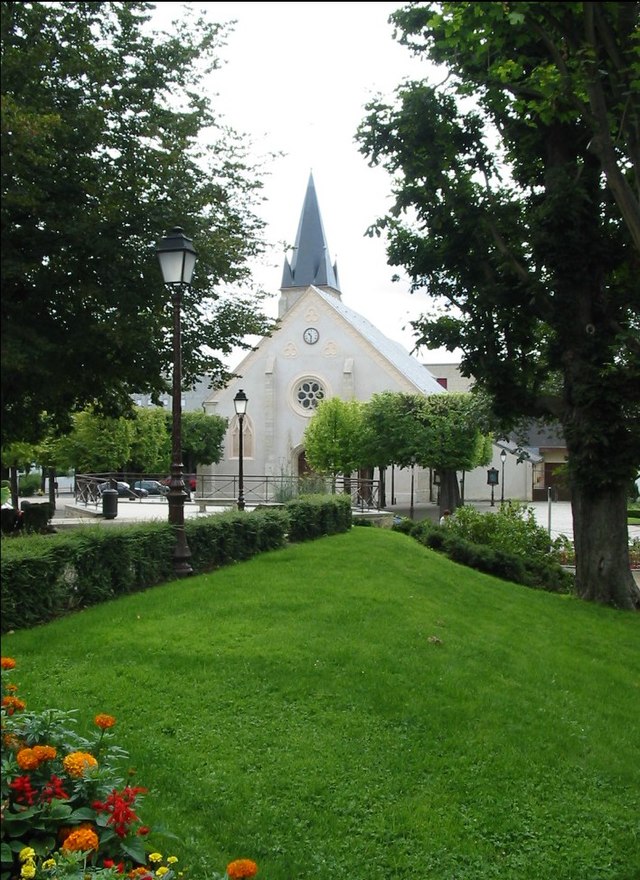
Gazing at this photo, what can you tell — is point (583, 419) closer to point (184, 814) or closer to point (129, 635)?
point (129, 635)

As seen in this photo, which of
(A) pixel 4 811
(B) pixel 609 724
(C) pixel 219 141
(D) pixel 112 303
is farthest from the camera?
(C) pixel 219 141

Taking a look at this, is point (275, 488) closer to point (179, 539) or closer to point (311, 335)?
point (179, 539)

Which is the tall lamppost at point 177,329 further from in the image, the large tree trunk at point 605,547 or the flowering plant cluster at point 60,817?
the large tree trunk at point 605,547

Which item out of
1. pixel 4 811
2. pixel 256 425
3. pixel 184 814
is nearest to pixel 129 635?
pixel 184 814

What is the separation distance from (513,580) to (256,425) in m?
39.1

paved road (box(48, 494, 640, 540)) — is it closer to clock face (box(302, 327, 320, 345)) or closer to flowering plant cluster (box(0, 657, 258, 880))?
flowering plant cluster (box(0, 657, 258, 880))

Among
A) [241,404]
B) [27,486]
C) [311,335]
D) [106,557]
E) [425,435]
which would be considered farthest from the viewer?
[311,335]

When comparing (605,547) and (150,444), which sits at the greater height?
(150,444)

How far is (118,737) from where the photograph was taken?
528cm

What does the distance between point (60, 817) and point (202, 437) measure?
49948 millimetres

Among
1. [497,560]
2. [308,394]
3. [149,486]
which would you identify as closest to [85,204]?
[497,560]

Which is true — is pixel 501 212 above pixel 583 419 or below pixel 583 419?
above

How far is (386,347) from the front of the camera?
5603 cm

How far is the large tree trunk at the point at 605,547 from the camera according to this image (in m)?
14.4
